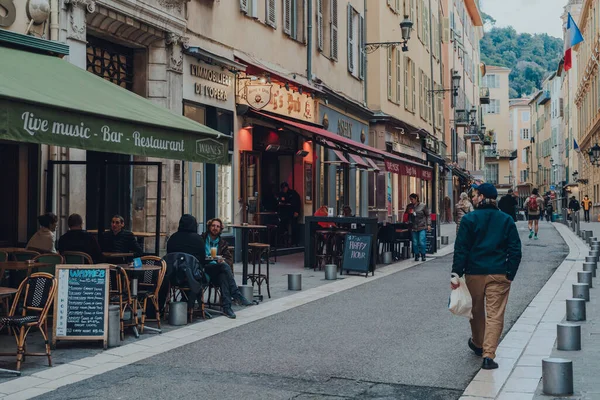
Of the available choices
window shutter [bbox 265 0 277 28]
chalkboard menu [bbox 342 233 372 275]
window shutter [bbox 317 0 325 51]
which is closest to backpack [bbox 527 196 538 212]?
window shutter [bbox 317 0 325 51]

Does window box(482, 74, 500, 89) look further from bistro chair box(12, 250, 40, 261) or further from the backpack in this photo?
bistro chair box(12, 250, 40, 261)

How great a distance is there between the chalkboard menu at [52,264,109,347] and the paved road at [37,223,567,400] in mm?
857

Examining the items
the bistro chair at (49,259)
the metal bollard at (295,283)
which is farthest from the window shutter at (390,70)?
the bistro chair at (49,259)

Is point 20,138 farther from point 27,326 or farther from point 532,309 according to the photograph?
point 532,309

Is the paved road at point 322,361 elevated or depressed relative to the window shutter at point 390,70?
depressed

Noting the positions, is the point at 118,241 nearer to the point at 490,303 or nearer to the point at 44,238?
the point at 44,238

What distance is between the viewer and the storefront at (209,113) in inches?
647

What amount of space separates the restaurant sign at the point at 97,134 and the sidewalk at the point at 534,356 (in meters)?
4.15

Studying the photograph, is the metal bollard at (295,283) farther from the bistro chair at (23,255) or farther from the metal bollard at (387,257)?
the metal bollard at (387,257)

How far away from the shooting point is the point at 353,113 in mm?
29078

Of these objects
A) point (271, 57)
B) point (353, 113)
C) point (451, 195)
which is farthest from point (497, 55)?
point (271, 57)

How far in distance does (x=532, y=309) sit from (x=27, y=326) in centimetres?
673

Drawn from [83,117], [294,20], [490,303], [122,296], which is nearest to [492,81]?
[294,20]

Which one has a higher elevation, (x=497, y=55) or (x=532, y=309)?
(x=497, y=55)
